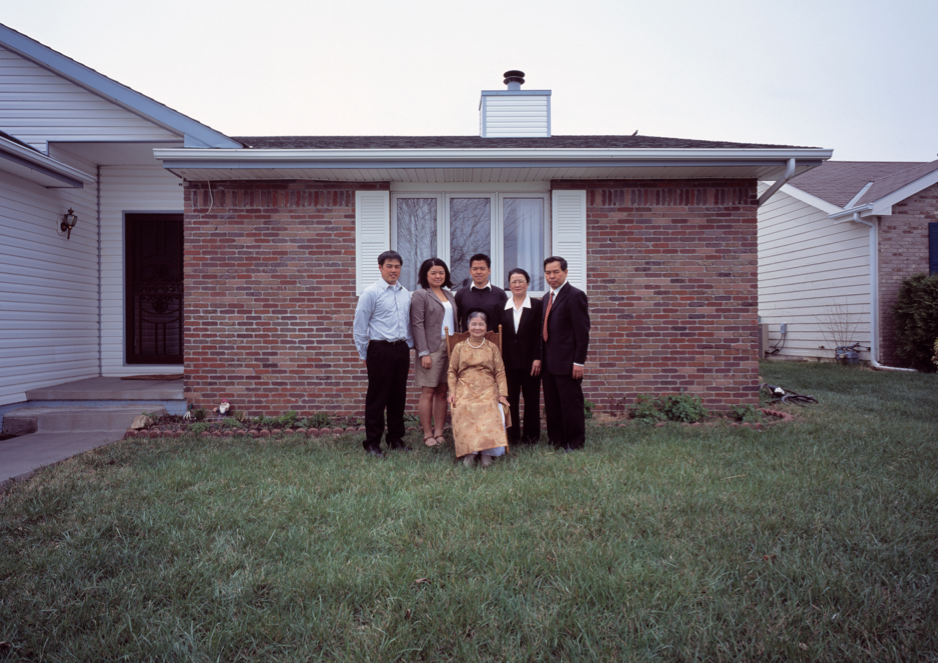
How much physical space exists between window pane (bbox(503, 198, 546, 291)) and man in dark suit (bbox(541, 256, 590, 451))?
1.85 meters

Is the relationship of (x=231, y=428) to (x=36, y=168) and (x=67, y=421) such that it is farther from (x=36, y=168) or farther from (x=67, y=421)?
(x=36, y=168)

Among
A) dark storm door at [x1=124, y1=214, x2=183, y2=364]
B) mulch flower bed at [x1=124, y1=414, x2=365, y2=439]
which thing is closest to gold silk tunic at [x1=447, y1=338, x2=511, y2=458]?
mulch flower bed at [x1=124, y1=414, x2=365, y2=439]

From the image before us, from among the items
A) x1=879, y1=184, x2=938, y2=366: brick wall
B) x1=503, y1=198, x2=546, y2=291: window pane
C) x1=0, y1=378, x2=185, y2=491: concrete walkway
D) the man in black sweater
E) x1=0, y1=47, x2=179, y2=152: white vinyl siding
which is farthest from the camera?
x1=879, y1=184, x2=938, y2=366: brick wall

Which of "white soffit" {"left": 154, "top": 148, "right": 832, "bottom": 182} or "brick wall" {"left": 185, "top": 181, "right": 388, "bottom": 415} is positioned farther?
"brick wall" {"left": 185, "top": 181, "right": 388, "bottom": 415}

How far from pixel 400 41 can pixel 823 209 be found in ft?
38.4

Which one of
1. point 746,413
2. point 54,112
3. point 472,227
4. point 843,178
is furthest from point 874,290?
point 54,112

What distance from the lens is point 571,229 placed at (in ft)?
21.0

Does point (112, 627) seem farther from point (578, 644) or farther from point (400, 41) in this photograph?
point (400, 41)

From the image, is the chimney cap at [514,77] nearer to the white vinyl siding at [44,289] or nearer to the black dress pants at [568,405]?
the black dress pants at [568,405]

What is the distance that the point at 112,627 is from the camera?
202 cm

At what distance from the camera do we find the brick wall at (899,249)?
10.8 meters

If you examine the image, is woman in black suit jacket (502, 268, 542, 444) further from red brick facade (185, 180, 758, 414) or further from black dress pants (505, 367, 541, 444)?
red brick facade (185, 180, 758, 414)

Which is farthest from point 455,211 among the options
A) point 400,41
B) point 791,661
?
point 400,41

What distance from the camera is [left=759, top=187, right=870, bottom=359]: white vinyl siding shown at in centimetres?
1131
